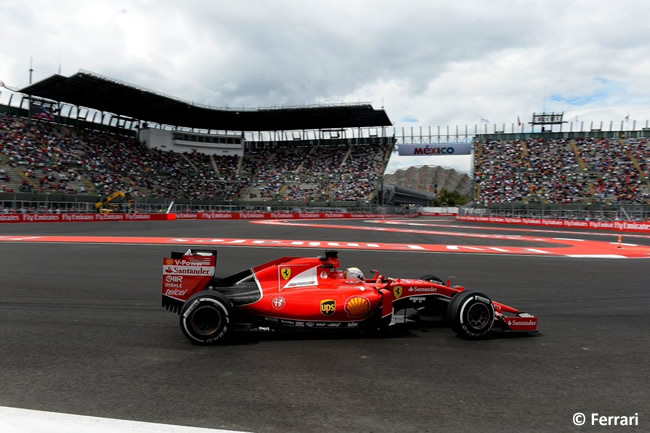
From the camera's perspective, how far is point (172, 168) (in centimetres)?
5762

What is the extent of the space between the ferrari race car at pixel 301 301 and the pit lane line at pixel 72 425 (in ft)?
5.84

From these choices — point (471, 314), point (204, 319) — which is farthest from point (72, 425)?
point (471, 314)

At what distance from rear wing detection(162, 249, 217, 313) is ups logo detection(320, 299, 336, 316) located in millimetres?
1398

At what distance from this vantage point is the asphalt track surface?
10.3 feet

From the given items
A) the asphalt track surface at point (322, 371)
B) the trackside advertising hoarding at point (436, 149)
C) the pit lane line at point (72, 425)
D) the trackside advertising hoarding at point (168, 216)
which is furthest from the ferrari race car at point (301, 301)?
the trackside advertising hoarding at point (436, 149)

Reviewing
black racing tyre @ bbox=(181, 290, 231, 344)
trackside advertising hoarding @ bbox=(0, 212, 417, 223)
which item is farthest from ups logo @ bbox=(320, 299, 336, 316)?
trackside advertising hoarding @ bbox=(0, 212, 417, 223)

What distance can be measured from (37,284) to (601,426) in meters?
8.76

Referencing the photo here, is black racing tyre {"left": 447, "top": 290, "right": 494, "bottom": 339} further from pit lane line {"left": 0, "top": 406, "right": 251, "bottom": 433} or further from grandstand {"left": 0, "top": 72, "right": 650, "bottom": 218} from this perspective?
grandstand {"left": 0, "top": 72, "right": 650, "bottom": 218}

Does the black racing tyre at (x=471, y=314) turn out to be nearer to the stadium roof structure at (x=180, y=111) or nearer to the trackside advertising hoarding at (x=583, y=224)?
the trackside advertising hoarding at (x=583, y=224)

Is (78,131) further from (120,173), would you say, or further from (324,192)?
(324,192)

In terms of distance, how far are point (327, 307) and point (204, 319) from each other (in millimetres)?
1407

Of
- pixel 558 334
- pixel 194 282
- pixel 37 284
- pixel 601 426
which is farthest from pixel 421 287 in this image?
pixel 37 284

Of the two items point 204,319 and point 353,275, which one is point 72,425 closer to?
point 204,319

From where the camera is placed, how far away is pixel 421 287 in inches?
210
